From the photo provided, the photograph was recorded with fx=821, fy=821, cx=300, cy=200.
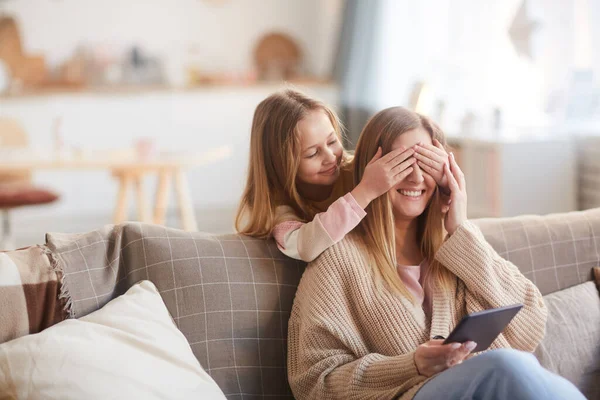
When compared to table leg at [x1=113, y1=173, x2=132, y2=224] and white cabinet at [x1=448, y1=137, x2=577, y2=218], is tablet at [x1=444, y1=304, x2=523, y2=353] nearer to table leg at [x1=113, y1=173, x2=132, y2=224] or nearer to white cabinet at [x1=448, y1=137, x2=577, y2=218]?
white cabinet at [x1=448, y1=137, x2=577, y2=218]

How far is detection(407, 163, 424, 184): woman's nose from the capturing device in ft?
5.51

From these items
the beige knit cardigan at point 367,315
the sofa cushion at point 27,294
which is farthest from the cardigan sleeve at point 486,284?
the sofa cushion at point 27,294

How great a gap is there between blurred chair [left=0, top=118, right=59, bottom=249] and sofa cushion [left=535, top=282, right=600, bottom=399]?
11.6 feet

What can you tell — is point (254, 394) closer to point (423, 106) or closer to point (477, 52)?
point (423, 106)

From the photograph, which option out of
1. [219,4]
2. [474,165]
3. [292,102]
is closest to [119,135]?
[219,4]

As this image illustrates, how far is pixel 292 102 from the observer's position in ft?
6.09

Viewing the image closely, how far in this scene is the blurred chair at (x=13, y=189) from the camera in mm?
4730

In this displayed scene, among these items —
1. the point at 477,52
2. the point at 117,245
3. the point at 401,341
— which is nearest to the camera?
the point at 401,341

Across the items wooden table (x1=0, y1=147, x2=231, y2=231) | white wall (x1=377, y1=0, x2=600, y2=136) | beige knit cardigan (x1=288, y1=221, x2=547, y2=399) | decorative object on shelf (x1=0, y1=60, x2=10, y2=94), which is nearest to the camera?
beige knit cardigan (x1=288, y1=221, x2=547, y2=399)

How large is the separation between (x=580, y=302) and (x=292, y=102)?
0.83 metres

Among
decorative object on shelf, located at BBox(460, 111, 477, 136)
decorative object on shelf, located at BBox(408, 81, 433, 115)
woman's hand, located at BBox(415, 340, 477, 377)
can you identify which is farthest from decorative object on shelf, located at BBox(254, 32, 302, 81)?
woman's hand, located at BBox(415, 340, 477, 377)

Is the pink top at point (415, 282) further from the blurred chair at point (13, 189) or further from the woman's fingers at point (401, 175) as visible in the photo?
the blurred chair at point (13, 189)

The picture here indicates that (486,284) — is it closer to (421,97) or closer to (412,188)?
(412,188)

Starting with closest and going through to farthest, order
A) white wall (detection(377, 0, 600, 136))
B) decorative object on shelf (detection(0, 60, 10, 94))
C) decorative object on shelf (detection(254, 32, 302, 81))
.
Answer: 1. white wall (detection(377, 0, 600, 136))
2. decorative object on shelf (detection(0, 60, 10, 94))
3. decorative object on shelf (detection(254, 32, 302, 81))
